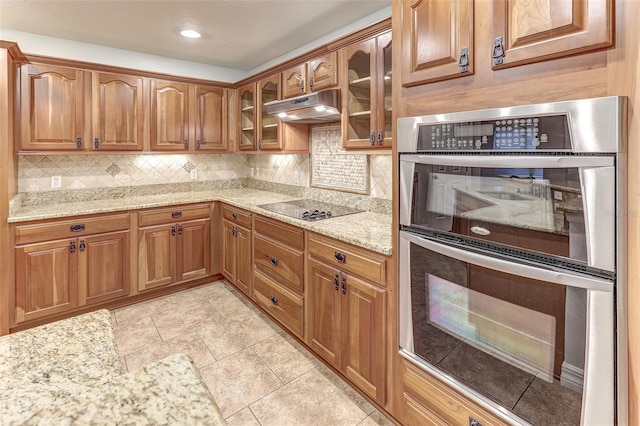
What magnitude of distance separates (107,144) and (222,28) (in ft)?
5.08

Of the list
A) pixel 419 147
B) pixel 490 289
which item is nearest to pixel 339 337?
pixel 490 289

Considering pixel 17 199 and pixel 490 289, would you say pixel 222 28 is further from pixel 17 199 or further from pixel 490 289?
pixel 490 289

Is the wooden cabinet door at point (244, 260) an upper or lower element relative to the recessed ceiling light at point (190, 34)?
lower

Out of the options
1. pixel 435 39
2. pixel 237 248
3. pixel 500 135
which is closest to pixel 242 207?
pixel 237 248

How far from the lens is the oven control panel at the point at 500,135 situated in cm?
110

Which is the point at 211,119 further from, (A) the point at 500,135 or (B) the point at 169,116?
(A) the point at 500,135

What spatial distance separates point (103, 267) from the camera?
Result: 3109 millimetres

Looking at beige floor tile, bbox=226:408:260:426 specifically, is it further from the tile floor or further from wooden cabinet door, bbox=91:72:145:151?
wooden cabinet door, bbox=91:72:145:151

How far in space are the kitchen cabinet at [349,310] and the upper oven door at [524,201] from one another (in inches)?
19.6

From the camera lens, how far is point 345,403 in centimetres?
204

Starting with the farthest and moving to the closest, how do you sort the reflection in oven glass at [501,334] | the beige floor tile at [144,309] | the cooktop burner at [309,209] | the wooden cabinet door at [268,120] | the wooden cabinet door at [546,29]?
the wooden cabinet door at [268,120], the beige floor tile at [144,309], the cooktop burner at [309,209], the reflection in oven glass at [501,334], the wooden cabinet door at [546,29]

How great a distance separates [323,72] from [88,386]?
2.48 metres

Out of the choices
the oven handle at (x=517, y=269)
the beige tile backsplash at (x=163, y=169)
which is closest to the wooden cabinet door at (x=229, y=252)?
the beige tile backsplash at (x=163, y=169)

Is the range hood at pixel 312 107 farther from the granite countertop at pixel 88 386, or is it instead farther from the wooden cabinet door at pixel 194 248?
the granite countertop at pixel 88 386
